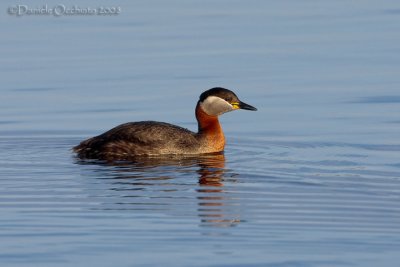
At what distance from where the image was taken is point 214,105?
62.4 feet

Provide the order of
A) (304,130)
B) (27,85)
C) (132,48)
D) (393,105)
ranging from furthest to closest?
1. (132,48)
2. (27,85)
3. (393,105)
4. (304,130)

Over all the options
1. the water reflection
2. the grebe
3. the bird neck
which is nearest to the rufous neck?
the bird neck

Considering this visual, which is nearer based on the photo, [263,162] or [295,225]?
[295,225]

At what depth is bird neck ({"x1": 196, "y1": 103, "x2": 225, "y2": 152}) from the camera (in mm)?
18172

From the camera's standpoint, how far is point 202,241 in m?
12.0

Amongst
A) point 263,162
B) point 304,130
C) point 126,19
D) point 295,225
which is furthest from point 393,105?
point 126,19

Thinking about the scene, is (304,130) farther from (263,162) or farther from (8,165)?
(8,165)

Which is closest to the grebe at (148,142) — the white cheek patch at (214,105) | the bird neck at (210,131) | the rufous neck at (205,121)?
the bird neck at (210,131)

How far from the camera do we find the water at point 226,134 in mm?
11977

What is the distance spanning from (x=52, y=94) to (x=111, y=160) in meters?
4.90

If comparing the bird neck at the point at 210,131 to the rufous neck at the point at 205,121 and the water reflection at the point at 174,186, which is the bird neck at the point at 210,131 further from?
the water reflection at the point at 174,186

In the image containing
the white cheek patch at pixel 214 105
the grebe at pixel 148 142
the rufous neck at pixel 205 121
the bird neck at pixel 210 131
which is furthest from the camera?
the white cheek patch at pixel 214 105

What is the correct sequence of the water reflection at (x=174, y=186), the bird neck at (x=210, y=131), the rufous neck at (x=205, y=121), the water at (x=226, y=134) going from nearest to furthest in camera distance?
the water at (x=226, y=134) → the water reflection at (x=174, y=186) → the bird neck at (x=210, y=131) → the rufous neck at (x=205, y=121)

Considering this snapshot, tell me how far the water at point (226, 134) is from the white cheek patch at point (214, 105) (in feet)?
1.49
